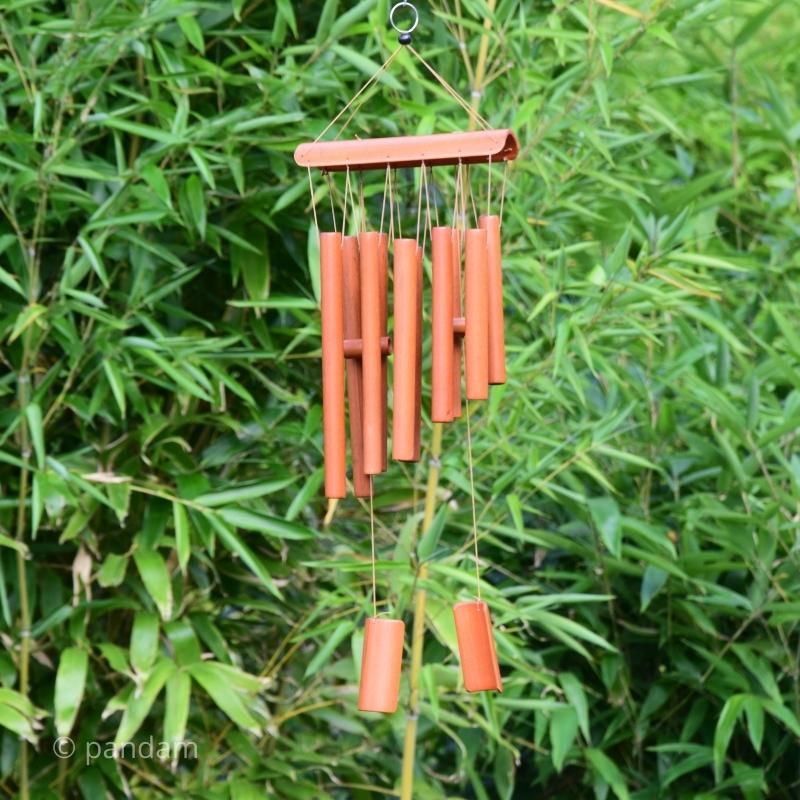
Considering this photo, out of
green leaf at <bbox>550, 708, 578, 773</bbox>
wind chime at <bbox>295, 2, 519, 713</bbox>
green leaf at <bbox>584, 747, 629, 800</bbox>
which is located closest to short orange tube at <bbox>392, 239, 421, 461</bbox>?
wind chime at <bbox>295, 2, 519, 713</bbox>

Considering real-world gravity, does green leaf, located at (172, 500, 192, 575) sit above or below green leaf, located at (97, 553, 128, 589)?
above

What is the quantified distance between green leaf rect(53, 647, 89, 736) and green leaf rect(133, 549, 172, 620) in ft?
0.50

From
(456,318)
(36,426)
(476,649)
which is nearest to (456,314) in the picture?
(456,318)

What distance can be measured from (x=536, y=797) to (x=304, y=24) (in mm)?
1632

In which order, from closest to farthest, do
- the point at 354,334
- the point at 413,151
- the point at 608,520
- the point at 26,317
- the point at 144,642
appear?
the point at 413,151, the point at 354,334, the point at 26,317, the point at 144,642, the point at 608,520

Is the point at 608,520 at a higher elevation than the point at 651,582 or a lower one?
higher

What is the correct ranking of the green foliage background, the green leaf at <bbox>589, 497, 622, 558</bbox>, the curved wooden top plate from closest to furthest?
the curved wooden top plate
the green foliage background
the green leaf at <bbox>589, 497, 622, 558</bbox>

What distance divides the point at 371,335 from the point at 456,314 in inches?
4.3

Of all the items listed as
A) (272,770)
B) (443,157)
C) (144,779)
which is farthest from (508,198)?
(144,779)

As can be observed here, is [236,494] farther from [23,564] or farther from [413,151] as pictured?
[413,151]

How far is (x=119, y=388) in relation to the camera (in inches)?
82.9

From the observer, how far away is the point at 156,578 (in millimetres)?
2170

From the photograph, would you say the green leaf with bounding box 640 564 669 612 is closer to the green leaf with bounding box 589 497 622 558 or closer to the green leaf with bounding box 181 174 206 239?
the green leaf with bounding box 589 497 622 558

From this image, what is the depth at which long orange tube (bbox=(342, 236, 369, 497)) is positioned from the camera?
4.98 ft
